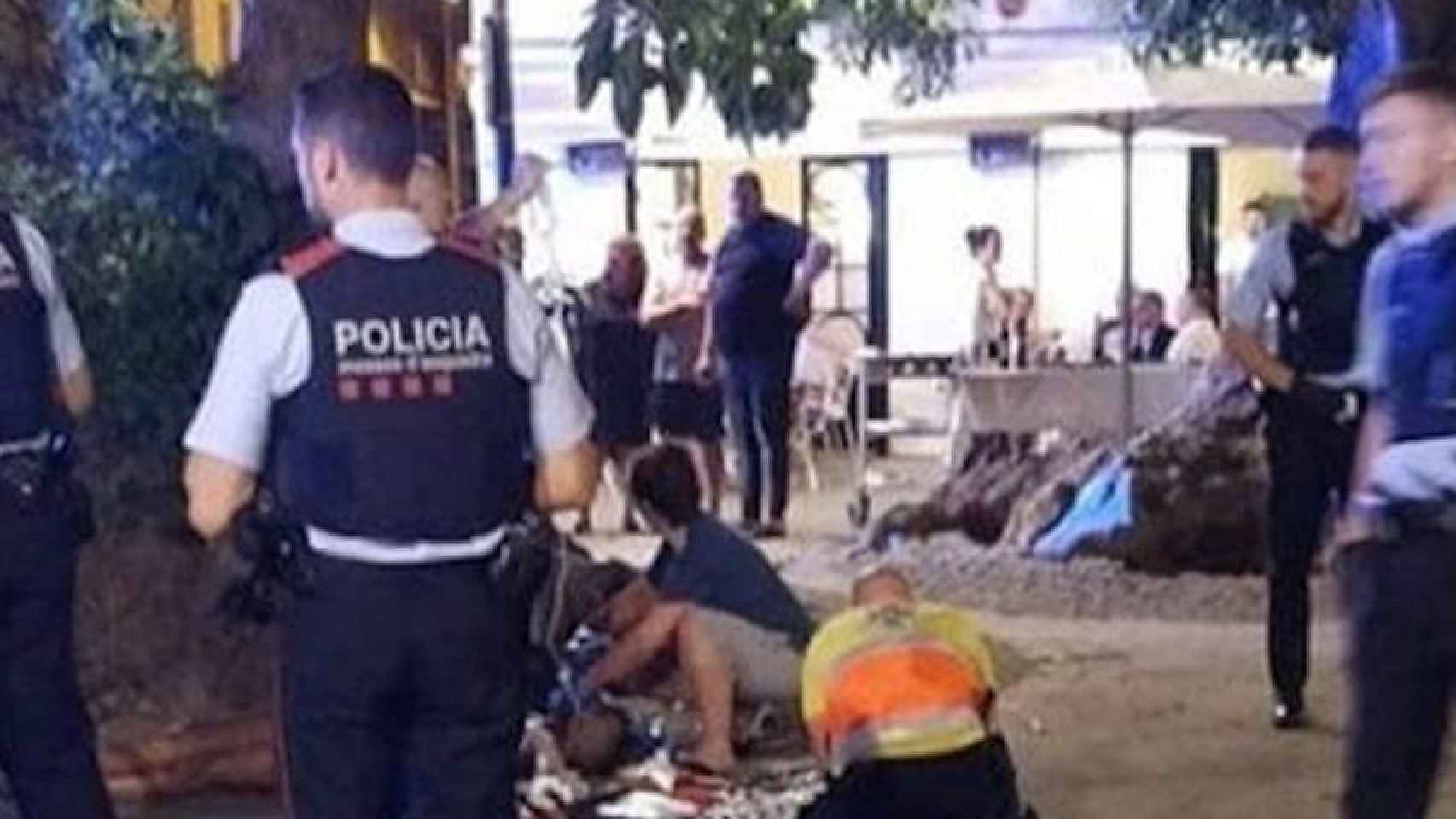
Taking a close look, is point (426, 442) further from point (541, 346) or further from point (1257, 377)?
point (1257, 377)

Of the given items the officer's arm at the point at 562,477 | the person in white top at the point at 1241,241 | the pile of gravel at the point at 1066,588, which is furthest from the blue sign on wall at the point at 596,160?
the officer's arm at the point at 562,477

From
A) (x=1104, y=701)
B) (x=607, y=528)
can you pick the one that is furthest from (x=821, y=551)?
(x=1104, y=701)

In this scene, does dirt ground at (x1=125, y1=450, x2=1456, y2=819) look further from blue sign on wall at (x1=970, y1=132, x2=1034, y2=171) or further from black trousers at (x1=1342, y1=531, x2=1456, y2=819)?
blue sign on wall at (x1=970, y1=132, x2=1034, y2=171)

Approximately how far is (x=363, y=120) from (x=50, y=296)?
142cm

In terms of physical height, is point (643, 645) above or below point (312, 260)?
below

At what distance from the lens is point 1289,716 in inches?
342

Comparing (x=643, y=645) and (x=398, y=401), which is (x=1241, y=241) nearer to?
(x=643, y=645)

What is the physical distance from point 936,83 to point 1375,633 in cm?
1177

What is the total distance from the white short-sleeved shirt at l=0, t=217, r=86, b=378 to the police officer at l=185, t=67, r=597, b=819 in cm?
114

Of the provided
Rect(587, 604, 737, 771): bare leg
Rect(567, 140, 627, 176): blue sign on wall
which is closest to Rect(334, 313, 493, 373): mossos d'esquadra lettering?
Rect(587, 604, 737, 771): bare leg

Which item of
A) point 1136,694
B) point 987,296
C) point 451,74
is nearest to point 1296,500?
point 1136,694

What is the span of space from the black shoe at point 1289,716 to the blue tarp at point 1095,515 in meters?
4.20

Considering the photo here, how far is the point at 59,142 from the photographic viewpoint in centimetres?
842

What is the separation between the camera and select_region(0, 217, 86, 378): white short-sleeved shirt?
19.5ft
